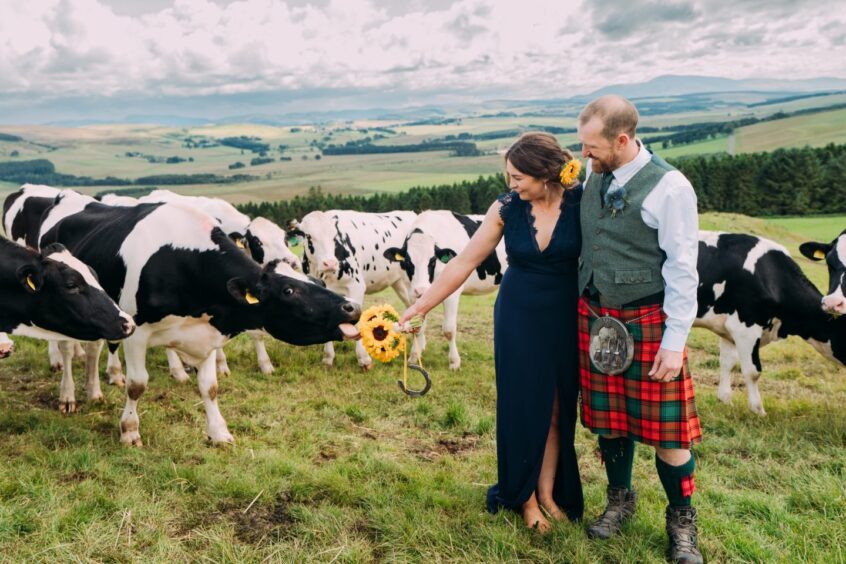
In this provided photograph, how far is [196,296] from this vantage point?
584cm

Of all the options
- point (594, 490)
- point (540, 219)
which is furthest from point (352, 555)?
point (540, 219)

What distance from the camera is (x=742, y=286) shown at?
300 inches

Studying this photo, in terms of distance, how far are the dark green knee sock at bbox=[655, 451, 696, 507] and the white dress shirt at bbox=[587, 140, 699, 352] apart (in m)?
0.89

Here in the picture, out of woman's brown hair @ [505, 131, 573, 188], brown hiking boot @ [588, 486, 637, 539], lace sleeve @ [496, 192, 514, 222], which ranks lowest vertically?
brown hiking boot @ [588, 486, 637, 539]

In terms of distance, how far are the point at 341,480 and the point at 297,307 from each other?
160 centimetres

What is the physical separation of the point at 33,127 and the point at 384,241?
171906mm

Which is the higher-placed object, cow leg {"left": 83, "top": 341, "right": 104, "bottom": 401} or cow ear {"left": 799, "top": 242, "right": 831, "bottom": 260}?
cow ear {"left": 799, "top": 242, "right": 831, "bottom": 260}

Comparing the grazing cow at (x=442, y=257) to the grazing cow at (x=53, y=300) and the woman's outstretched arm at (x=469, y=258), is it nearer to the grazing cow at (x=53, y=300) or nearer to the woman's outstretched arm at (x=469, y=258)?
the woman's outstretched arm at (x=469, y=258)

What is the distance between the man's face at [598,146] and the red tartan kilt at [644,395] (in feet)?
2.86

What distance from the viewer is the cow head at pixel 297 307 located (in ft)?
18.2

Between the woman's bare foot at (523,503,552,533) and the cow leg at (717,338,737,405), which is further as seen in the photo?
the cow leg at (717,338,737,405)

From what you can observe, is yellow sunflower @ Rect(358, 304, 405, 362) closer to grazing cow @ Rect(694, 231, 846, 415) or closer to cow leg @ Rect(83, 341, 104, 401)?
cow leg @ Rect(83, 341, 104, 401)

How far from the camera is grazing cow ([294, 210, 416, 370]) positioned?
9.58 meters

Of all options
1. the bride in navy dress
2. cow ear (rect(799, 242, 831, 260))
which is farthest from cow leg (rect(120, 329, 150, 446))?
cow ear (rect(799, 242, 831, 260))
